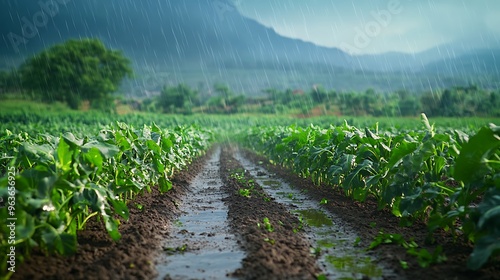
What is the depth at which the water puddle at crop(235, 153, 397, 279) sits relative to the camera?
4234 millimetres

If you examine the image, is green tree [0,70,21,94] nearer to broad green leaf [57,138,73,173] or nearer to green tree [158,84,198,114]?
green tree [158,84,198,114]

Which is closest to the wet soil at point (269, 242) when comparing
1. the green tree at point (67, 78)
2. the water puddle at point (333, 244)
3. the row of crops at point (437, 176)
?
the water puddle at point (333, 244)

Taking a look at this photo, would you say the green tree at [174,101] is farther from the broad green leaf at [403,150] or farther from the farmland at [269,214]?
the broad green leaf at [403,150]

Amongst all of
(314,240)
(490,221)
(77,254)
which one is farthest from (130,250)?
(490,221)

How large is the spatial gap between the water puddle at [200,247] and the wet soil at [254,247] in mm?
94

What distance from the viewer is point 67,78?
75.0 m

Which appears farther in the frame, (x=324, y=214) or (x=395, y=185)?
(x=324, y=214)

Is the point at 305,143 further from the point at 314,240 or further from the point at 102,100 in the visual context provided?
the point at 102,100

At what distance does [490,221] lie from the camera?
11.3 feet

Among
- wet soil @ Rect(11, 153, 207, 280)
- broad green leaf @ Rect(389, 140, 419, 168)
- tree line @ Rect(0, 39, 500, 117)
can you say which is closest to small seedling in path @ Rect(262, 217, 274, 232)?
wet soil @ Rect(11, 153, 207, 280)

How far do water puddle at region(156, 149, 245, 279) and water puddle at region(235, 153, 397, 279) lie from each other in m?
0.96

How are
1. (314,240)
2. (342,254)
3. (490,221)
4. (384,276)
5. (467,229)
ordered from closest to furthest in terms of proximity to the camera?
(490,221)
(384,276)
(467,229)
(342,254)
(314,240)

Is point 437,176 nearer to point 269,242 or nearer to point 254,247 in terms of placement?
point 269,242

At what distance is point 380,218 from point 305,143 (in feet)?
14.7
